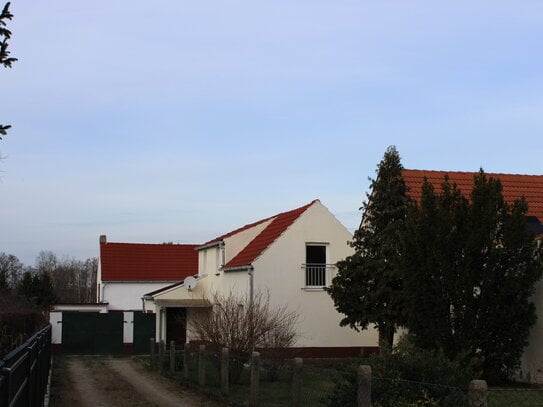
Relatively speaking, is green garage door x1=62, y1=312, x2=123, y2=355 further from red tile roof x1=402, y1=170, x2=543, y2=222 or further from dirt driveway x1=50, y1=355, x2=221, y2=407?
red tile roof x1=402, y1=170, x2=543, y2=222

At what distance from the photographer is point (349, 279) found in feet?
65.8

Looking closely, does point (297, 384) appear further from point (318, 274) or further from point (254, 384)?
point (318, 274)

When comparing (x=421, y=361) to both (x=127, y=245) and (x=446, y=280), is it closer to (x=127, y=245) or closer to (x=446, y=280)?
(x=446, y=280)

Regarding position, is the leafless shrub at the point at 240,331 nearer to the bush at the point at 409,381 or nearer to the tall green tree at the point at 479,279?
the tall green tree at the point at 479,279

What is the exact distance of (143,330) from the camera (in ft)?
107

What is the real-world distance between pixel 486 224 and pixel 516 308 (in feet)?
5.91

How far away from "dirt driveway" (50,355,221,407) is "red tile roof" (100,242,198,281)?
17842mm

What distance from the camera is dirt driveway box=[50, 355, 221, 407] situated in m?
14.2

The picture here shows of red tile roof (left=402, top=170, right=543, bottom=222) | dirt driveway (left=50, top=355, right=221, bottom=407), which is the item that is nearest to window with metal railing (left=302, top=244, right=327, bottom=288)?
red tile roof (left=402, top=170, right=543, bottom=222)

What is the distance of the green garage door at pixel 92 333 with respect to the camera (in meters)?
31.2

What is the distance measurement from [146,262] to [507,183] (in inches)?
1067

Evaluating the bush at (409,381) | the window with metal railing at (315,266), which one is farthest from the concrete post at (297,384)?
the window with metal railing at (315,266)

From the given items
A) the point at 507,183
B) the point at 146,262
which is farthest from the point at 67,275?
the point at 507,183

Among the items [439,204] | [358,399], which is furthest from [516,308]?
[358,399]
